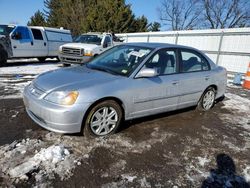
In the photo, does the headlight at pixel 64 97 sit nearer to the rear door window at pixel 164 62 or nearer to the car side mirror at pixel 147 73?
the car side mirror at pixel 147 73

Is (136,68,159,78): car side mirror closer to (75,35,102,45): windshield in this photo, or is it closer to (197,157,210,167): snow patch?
(197,157,210,167): snow patch

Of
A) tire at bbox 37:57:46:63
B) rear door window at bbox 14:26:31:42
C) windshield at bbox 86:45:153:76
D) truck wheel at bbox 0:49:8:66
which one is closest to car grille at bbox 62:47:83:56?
rear door window at bbox 14:26:31:42

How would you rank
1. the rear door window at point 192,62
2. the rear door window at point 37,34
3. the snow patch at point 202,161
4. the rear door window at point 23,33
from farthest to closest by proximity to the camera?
the rear door window at point 37,34 → the rear door window at point 23,33 → the rear door window at point 192,62 → the snow patch at point 202,161

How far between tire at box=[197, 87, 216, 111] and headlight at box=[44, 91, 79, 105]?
329 cm

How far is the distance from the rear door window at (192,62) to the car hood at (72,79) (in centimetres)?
172

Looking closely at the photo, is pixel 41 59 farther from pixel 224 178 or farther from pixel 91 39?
pixel 224 178

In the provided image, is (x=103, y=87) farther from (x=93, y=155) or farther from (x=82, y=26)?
(x=82, y=26)

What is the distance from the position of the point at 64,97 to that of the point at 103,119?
0.76 metres

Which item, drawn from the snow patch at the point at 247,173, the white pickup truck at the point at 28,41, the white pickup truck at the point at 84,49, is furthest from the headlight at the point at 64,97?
the white pickup truck at the point at 28,41

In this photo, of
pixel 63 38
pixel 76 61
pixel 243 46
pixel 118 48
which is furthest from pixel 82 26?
pixel 118 48

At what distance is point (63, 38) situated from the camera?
14.6 meters

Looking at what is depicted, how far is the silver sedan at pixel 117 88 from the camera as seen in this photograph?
352cm

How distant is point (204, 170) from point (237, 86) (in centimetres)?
758

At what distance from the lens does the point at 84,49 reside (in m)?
10.6
